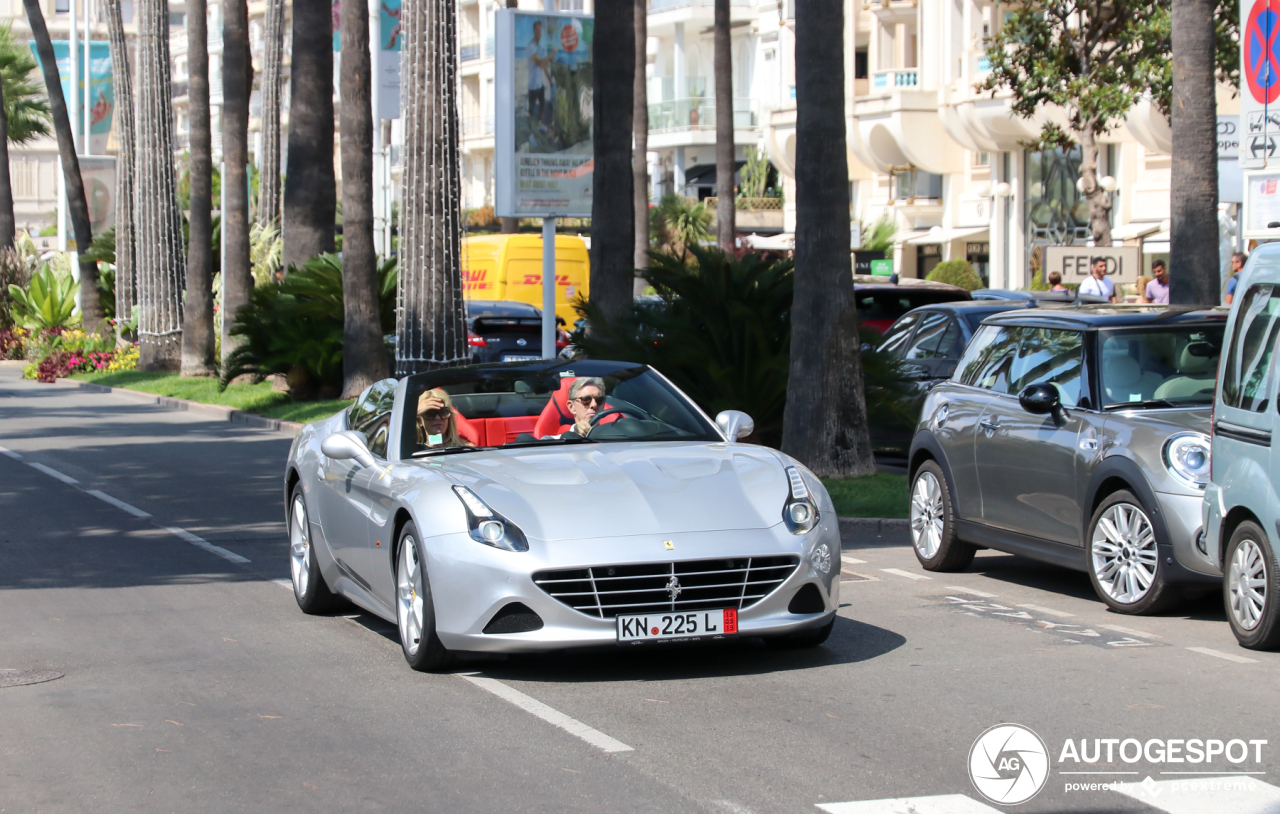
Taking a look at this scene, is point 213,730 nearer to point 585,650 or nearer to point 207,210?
point 585,650

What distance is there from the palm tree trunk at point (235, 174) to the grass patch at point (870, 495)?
16666mm

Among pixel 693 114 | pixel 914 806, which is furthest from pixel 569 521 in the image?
pixel 693 114

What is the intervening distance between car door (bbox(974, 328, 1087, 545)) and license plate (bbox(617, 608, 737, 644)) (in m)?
3.03

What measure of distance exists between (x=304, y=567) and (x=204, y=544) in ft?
10.8

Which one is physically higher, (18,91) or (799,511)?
(18,91)

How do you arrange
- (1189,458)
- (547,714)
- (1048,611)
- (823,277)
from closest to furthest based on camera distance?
1. (547,714)
2. (1189,458)
3. (1048,611)
4. (823,277)

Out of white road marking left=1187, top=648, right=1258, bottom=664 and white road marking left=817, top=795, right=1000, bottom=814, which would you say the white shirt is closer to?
white road marking left=1187, top=648, right=1258, bottom=664

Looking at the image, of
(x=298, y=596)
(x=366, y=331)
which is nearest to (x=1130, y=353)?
(x=298, y=596)

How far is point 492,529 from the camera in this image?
7.35 m

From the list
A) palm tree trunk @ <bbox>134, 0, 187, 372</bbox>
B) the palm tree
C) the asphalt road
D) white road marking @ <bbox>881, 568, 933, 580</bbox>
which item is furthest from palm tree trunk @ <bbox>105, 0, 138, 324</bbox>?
white road marking @ <bbox>881, 568, 933, 580</bbox>

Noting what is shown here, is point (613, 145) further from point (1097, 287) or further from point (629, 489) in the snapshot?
point (629, 489)

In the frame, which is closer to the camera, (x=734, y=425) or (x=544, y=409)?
(x=734, y=425)

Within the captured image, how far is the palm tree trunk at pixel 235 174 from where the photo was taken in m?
29.2

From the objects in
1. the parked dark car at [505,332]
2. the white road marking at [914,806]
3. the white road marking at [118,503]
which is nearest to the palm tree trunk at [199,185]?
the parked dark car at [505,332]
